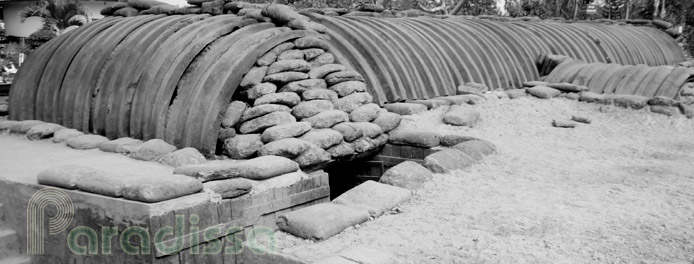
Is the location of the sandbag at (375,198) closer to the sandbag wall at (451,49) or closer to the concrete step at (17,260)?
the sandbag wall at (451,49)

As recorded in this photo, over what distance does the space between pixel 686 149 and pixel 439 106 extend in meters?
3.04

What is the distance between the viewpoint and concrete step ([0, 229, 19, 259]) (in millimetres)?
5098

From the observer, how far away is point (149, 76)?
21.1ft

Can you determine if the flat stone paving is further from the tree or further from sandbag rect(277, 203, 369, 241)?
the tree

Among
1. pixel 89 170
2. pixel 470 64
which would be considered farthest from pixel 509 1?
pixel 89 170

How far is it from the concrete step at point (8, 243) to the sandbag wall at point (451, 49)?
393cm

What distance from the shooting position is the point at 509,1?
32.9 m

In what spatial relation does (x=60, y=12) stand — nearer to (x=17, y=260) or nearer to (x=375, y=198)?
(x=17, y=260)

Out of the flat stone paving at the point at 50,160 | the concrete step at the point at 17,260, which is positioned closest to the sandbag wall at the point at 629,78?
the flat stone paving at the point at 50,160

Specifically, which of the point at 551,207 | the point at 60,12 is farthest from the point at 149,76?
the point at 60,12

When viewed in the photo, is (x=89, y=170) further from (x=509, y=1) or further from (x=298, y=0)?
(x=509, y=1)

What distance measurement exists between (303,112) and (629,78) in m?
6.03

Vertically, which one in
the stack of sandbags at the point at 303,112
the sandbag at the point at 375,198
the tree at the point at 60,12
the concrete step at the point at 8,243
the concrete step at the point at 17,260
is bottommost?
the concrete step at the point at 17,260

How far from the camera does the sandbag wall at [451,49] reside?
25.5 ft
